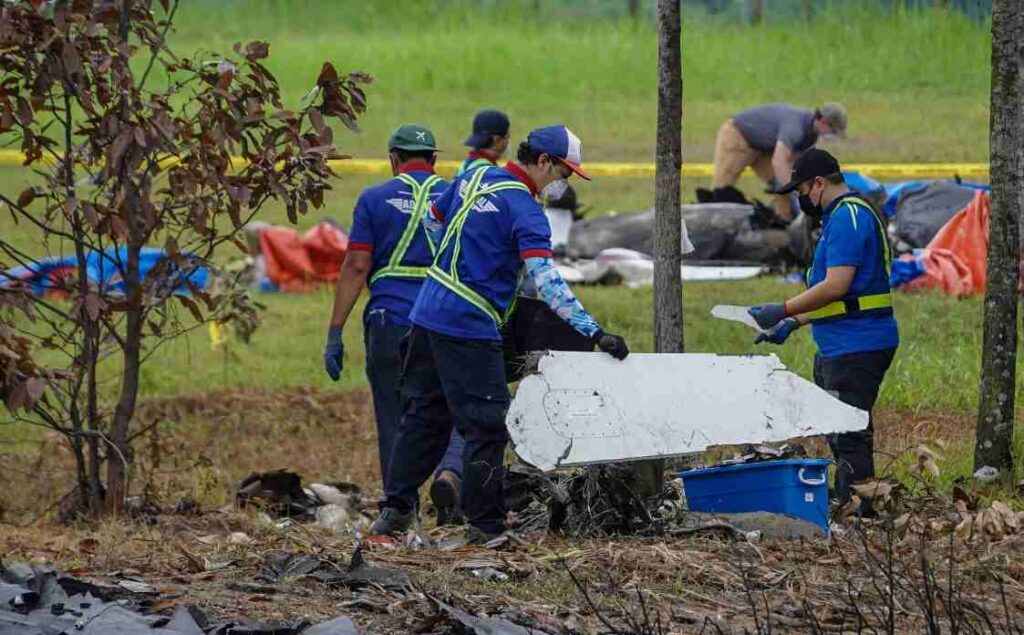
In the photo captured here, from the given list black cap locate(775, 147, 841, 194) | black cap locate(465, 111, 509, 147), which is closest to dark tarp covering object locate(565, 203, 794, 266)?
black cap locate(465, 111, 509, 147)

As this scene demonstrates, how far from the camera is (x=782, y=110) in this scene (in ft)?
52.6

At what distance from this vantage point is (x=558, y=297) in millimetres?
6941

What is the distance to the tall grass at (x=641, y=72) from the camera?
24.0 m

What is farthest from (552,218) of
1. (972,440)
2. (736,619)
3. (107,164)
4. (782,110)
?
(736,619)

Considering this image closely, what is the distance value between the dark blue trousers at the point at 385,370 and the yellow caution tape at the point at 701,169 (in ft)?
34.2

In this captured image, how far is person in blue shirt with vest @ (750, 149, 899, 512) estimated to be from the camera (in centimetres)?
761

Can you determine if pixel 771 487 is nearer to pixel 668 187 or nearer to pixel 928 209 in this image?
pixel 668 187

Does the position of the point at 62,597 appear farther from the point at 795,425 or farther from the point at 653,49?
the point at 653,49

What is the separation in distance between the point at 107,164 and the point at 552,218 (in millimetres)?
7948

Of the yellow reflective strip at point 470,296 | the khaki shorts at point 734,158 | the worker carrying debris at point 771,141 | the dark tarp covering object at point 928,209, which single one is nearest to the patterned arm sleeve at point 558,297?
the yellow reflective strip at point 470,296

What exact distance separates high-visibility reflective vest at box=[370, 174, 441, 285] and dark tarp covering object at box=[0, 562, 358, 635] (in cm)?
298

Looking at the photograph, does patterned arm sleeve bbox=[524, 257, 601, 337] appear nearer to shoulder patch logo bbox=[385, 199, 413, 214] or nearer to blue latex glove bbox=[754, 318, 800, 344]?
blue latex glove bbox=[754, 318, 800, 344]

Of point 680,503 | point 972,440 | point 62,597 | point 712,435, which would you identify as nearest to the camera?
point 62,597

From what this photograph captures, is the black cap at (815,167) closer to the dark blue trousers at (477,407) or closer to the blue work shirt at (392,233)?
the dark blue trousers at (477,407)
